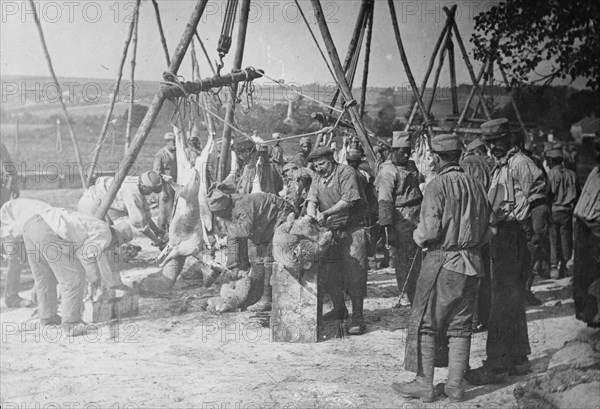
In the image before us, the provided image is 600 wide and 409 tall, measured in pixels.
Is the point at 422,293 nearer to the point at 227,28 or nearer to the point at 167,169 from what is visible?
the point at 227,28

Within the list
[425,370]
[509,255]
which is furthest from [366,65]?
[425,370]

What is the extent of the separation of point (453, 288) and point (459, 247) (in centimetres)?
29

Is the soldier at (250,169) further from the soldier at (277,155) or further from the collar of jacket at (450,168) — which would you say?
the collar of jacket at (450,168)

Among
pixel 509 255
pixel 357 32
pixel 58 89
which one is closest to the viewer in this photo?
pixel 509 255

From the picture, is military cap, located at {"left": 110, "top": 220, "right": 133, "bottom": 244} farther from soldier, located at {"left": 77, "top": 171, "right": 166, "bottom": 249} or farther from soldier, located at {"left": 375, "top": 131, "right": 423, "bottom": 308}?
soldier, located at {"left": 375, "top": 131, "right": 423, "bottom": 308}

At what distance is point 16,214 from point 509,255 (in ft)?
14.0

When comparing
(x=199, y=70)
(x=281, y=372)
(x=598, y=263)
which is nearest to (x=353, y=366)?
(x=281, y=372)

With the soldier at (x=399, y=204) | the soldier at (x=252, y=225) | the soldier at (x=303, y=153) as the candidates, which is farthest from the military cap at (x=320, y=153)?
the soldier at (x=303, y=153)

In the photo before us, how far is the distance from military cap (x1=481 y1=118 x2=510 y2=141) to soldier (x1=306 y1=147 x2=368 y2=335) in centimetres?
126

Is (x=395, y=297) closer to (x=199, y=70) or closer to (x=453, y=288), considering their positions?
(x=453, y=288)

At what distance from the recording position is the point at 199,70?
6.24 m

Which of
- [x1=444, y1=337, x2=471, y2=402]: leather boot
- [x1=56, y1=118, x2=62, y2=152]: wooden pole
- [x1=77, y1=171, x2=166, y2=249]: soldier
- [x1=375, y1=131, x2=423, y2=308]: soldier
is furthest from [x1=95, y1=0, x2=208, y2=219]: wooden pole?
[x1=444, y1=337, x2=471, y2=402]: leather boot

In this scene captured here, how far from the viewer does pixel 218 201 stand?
5875 mm

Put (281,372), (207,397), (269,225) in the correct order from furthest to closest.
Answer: (269,225) < (281,372) < (207,397)
